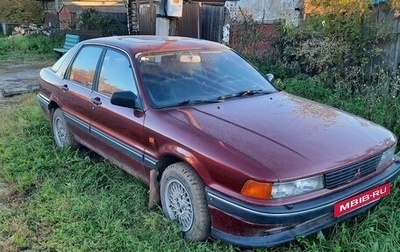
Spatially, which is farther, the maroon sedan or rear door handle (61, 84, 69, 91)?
rear door handle (61, 84, 69, 91)

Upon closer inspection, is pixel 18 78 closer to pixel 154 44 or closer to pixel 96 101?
pixel 96 101

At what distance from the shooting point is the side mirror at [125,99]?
369 centimetres

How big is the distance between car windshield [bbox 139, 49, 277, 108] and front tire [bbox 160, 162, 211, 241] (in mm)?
701

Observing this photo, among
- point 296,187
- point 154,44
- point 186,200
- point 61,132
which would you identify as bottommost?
point 61,132

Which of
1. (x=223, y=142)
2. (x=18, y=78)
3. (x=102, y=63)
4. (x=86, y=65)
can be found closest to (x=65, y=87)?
(x=86, y=65)

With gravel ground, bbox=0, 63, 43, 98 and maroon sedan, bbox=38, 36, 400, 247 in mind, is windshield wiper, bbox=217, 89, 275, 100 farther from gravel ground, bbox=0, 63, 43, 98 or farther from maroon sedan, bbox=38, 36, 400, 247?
gravel ground, bbox=0, 63, 43, 98

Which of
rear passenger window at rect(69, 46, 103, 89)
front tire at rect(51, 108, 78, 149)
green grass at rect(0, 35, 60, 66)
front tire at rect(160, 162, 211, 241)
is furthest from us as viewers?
green grass at rect(0, 35, 60, 66)

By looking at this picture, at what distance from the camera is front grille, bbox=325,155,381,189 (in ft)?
9.48

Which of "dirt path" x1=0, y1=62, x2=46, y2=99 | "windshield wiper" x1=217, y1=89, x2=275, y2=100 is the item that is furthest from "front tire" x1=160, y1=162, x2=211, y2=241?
"dirt path" x1=0, y1=62, x2=46, y2=99

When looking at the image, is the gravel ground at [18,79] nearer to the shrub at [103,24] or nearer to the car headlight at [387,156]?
the shrub at [103,24]

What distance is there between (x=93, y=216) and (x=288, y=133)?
1896 mm

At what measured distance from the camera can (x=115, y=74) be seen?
4277 mm

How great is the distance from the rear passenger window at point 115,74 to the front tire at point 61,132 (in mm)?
1129

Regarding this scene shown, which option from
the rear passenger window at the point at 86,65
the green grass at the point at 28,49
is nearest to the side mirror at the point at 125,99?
the rear passenger window at the point at 86,65
